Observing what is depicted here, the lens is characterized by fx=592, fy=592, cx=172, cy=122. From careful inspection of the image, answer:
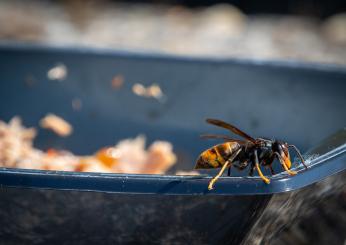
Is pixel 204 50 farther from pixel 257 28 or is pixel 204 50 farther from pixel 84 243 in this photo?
pixel 84 243

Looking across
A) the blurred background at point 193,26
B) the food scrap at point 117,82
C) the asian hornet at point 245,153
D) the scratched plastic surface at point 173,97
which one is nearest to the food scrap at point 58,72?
the scratched plastic surface at point 173,97

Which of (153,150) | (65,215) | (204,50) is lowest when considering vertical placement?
(65,215)

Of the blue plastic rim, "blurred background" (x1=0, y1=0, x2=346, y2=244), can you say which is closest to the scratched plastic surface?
the blue plastic rim

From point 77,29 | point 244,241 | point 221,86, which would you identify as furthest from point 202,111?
point 77,29

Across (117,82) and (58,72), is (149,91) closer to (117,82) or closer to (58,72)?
(117,82)

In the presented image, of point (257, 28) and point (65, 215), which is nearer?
point (65, 215)

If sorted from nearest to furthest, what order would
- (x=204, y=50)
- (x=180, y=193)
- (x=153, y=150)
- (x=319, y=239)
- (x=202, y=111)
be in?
1. (x=180, y=193)
2. (x=319, y=239)
3. (x=153, y=150)
4. (x=202, y=111)
5. (x=204, y=50)

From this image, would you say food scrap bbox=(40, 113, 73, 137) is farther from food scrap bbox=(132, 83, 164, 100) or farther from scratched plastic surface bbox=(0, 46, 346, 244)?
food scrap bbox=(132, 83, 164, 100)
